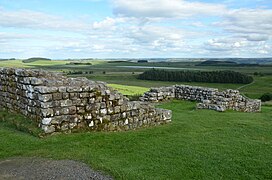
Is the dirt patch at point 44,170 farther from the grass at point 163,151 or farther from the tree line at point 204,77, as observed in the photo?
the tree line at point 204,77

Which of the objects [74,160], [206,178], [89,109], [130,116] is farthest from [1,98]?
[206,178]

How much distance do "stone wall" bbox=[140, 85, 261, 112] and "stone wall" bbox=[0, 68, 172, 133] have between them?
839cm

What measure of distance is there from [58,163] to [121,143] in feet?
9.28

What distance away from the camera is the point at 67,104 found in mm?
11227

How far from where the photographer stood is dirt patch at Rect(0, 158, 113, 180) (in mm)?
7621

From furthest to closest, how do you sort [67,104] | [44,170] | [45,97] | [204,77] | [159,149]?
[204,77] → [67,104] → [45,97] → [159,149] → [44,170]

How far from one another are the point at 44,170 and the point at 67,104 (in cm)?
363

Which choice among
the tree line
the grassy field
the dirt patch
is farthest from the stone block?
the tree line

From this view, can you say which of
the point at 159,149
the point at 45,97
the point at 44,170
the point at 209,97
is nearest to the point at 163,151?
the point at 159,149

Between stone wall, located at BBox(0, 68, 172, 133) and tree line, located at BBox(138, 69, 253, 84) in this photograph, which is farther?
tree line, located at BBox(138, 69, 253, 84)

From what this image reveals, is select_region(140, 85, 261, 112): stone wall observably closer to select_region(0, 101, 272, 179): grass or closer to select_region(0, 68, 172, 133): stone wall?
select_region(0, 101, 272, 179): grass

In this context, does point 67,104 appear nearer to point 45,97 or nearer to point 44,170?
point 45,97

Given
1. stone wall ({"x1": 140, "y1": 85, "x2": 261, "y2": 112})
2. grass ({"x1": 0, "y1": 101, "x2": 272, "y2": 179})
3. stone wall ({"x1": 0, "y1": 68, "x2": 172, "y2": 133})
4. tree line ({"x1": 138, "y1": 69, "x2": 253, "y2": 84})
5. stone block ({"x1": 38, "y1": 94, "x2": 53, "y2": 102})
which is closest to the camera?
grass ({"x1": 0, "y1": 101, "x2": 272, "y2": 179})

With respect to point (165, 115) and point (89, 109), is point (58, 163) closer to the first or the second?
point (89, 109)
